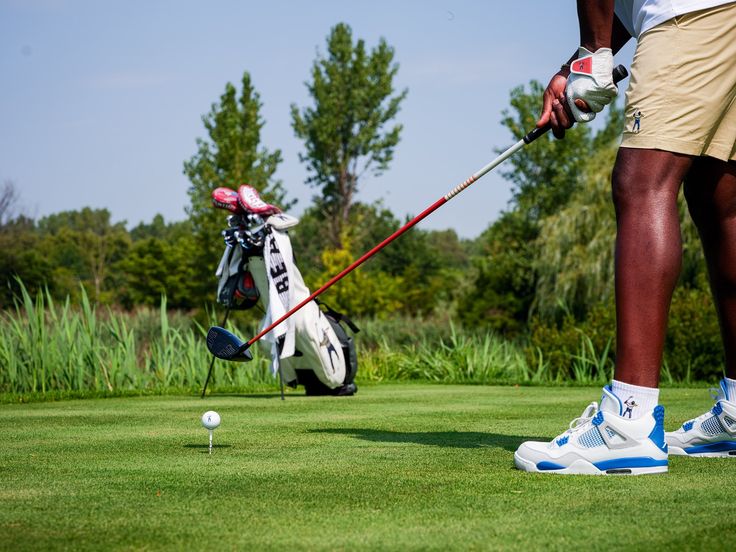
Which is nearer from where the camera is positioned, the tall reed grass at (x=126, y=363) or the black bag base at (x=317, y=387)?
the black bag base at (x=317, y=387)

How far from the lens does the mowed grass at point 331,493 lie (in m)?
1.81

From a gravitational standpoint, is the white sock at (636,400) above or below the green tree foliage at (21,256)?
below

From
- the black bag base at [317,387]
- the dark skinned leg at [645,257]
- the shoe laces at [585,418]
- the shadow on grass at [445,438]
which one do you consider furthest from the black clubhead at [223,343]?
the black bag base at [317,387]

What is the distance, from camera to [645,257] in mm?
2756

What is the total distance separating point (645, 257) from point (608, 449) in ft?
1.85

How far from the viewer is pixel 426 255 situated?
5900cm

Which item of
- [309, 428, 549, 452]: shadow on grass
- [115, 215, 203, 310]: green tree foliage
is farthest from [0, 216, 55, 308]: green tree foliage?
[309, 428, 549, 452]: shadow on grass

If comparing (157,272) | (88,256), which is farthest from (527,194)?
(88,256)

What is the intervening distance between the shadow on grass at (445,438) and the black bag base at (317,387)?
329 centimetres

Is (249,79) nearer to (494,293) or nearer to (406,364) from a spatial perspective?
(494,293)

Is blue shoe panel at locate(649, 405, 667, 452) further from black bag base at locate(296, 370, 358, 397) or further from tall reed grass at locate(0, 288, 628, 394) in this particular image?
tall reed grass at locate(0, 288, 628, 394)

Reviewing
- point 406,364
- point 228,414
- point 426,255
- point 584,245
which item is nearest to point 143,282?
point 426,255

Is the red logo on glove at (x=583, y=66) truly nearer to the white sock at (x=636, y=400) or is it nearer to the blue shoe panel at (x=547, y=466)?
the white sock at (x=636, y=400)

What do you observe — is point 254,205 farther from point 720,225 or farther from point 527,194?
point 527,194
